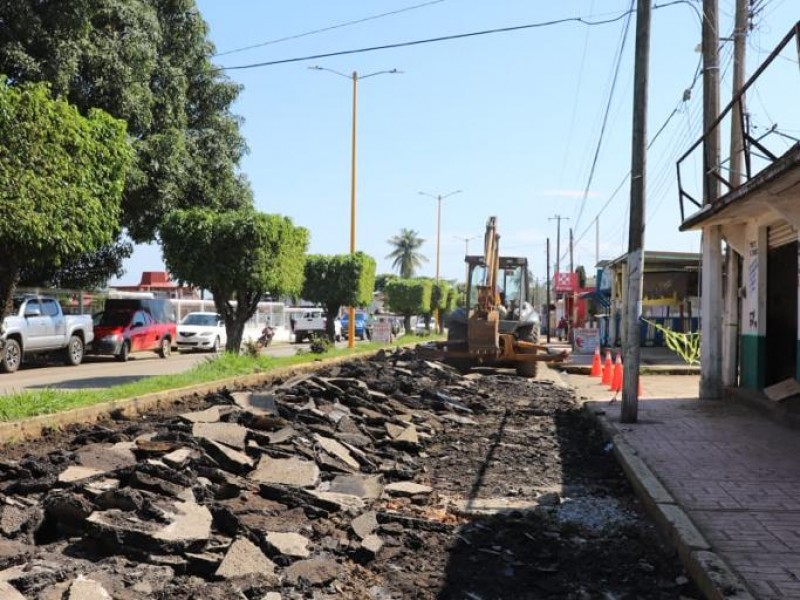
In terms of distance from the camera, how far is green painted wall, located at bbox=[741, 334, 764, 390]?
13.0m

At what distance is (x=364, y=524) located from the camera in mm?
6172

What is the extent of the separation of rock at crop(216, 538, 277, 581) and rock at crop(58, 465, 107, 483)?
66.7 inches

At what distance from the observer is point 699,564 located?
516 cm

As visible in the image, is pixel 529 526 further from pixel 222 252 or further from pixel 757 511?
pixel 222 252

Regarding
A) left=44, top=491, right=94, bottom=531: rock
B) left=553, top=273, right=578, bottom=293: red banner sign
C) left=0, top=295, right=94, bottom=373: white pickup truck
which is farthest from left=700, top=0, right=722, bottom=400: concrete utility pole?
left=553, top=273, right=578, bottom=293: red banner sign

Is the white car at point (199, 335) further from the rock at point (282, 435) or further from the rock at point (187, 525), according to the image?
the rock at point (187, 525)

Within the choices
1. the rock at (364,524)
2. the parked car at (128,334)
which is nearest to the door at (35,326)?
the parked car at (128,334)

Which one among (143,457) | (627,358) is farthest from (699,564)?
(627,358)

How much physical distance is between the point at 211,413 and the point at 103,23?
58.4 feet

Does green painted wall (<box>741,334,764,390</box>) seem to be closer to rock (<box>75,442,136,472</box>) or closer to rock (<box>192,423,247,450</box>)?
rock (<box>192,423,247,450</box>)

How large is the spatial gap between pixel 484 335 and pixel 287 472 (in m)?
12.7

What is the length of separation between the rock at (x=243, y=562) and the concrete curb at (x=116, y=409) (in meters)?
3.72

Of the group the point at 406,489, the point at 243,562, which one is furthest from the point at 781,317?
the point at 243,562

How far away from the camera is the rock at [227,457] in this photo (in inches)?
289
